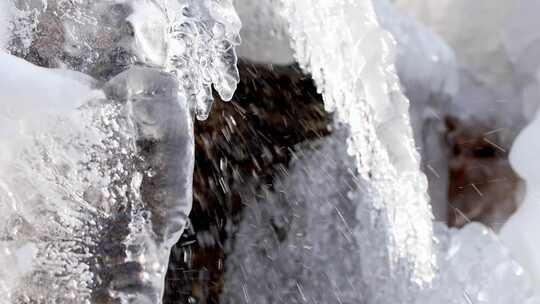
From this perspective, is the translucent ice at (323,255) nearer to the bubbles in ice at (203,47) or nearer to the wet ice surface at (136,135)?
the wet ice surface at (136,135)

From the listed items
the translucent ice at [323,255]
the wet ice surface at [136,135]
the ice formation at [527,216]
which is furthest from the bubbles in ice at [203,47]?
the ice formation at [527,216]

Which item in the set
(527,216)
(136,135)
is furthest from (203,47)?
(527,216)

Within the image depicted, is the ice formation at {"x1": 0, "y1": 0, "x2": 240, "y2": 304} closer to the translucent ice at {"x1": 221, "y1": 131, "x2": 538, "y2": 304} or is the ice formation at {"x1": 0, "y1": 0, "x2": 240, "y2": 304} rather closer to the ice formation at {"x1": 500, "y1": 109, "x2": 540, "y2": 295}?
the translucent ice at {"x1": 221, "y1": 131, "x2": 538, "y2": 304}

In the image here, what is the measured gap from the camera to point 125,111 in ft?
2.91

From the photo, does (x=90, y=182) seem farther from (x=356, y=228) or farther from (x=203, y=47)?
(x=356, y=228)

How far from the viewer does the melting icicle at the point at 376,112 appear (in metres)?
1.54

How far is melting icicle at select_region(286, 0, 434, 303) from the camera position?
1536mm

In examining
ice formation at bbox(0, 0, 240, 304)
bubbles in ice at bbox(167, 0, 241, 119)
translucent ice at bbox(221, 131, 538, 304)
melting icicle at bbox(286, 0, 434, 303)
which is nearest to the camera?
ice formation at bbox(0, 0, 240, 304)

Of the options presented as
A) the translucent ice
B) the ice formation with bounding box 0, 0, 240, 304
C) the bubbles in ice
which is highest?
the bubbles in ice

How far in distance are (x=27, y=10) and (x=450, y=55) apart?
1972 millimetres

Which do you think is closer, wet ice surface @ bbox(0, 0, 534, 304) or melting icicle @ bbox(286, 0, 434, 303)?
wet ice surface @ bbox(0, 0, 534, 304)

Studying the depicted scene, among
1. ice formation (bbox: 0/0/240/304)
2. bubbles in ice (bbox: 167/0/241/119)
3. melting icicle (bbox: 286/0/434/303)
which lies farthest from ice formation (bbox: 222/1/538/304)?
ice formation (bbox: 0/0/240/304)

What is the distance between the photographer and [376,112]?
157cm

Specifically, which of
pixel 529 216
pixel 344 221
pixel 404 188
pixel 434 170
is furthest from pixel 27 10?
pixel 434 170
